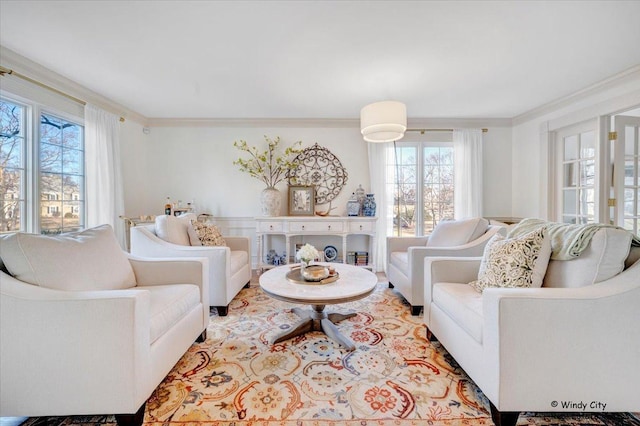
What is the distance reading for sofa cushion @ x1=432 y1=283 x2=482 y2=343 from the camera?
1.47 metres

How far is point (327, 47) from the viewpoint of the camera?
2.27 metres

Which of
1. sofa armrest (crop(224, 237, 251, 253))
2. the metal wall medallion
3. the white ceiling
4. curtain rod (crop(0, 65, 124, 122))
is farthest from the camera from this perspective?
the metal wall medallion

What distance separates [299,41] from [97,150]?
272cm

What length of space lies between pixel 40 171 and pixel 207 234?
5.50 feet

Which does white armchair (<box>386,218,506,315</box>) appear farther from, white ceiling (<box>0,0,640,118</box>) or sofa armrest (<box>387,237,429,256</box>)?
white ceiling (<box>0,0,640,118</box>)

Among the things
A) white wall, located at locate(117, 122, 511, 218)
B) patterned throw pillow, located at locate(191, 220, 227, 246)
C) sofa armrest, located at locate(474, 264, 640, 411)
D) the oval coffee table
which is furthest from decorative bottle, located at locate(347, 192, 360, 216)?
sofa armrest, located at locate(474, 264, 640, 411)

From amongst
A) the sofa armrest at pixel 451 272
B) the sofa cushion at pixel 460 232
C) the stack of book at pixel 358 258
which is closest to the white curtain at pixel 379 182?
the stack of book at pixel 358 258

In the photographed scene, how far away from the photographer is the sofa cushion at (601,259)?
1311 mm

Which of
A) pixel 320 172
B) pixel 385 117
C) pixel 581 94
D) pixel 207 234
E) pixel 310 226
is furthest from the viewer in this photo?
pixel 320 172

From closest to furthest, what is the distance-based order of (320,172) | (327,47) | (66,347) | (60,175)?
(66,347) < (327,47) < (60,175) < (320,172)

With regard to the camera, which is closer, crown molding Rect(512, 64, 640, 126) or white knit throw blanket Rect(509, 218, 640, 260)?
white knit throw blanket Rect(509, 218, 640, 260)

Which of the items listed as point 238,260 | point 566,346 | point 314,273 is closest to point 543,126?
point 566,346

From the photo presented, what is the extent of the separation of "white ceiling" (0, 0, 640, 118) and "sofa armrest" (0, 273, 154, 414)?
1.74m

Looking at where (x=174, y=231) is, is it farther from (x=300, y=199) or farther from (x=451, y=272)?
(x=451, y=272)
